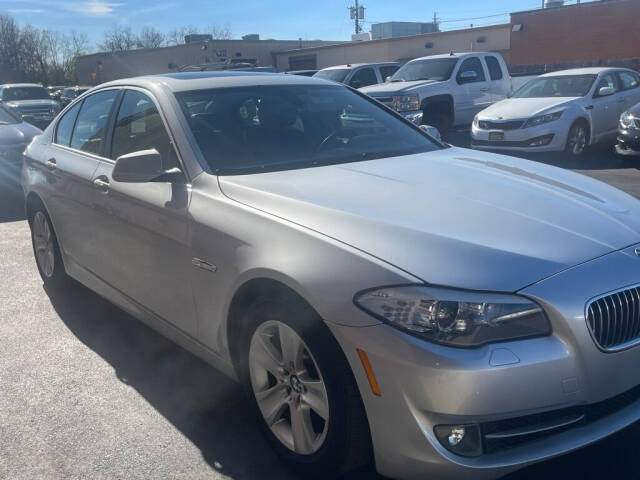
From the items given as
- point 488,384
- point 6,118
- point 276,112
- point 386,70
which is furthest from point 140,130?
point 386,70

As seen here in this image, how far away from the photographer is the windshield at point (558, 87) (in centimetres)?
1204

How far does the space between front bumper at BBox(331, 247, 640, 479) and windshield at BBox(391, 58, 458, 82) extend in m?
12.6

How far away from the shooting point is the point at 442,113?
1418 cm

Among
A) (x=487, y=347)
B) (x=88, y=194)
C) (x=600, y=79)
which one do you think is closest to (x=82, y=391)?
(x=88, y=194)

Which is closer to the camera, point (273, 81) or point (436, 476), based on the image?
point (436, 476)

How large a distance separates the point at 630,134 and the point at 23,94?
818 inches

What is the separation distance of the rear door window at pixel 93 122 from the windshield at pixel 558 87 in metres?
9.48

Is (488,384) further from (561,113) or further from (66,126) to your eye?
(561,113)

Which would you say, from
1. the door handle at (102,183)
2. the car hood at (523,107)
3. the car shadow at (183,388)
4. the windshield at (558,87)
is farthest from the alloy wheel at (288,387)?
the windshield at (558,87)

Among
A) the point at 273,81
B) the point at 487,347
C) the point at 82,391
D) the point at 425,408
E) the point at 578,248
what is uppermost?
the point at 273,81

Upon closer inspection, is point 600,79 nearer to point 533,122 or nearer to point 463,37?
point 533,122

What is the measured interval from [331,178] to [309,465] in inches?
53.3

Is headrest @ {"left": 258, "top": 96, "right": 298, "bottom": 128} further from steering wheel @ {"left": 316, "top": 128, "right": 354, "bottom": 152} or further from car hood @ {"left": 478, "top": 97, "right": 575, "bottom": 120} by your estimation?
car hood @ {"left": 478, "top": 97, "right": 575, "bottom": 120}

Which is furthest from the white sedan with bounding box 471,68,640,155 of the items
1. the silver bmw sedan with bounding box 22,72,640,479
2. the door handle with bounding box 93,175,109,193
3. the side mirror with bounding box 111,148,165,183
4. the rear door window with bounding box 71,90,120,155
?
the side mirror with bounding box 111,148,165,183
